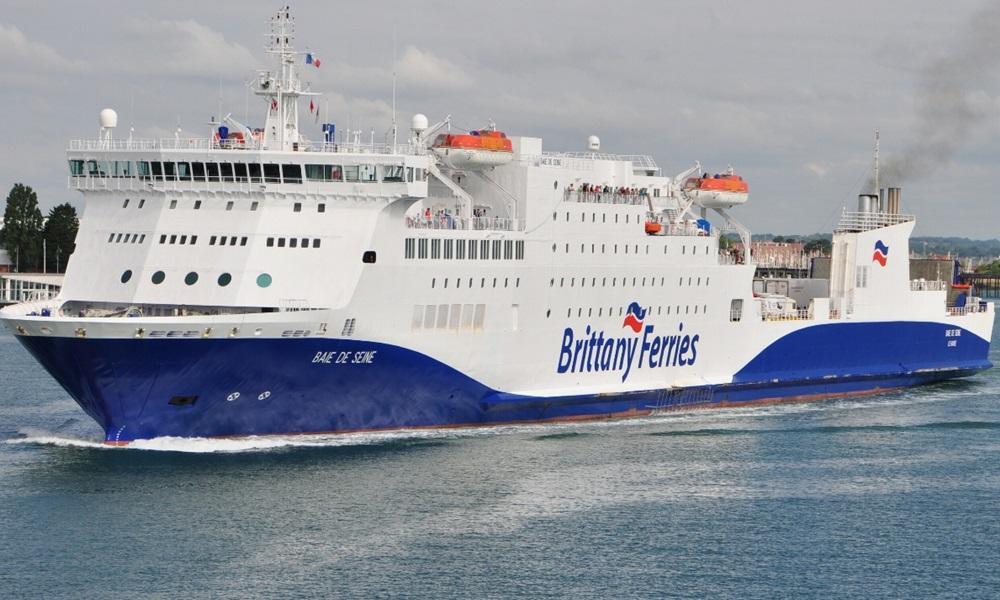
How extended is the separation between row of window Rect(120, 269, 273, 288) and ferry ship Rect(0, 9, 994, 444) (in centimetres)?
5

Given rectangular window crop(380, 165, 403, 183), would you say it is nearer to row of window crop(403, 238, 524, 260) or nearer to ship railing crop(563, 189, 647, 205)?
row of window crop(403, 238, 524, 260)

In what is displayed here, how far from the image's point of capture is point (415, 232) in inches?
1216

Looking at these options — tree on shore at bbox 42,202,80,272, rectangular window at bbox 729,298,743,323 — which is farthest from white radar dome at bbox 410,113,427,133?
tree on shore at bbox 42,202,80,272

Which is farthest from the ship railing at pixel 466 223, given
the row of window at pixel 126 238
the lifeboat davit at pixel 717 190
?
the lifeboat davit at pixel 717 190

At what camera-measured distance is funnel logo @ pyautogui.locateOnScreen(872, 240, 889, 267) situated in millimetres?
44344

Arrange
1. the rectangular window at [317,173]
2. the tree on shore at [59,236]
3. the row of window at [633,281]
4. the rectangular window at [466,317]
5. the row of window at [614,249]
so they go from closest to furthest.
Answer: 1. the rectangular window at [317,173]
2. the rectangular window at [466,317]
3. the row of window at [633,281]
4. the row of window at [614,249]
5. the tree on shore at [59,236]

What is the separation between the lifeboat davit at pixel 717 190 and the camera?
4016 centimetres

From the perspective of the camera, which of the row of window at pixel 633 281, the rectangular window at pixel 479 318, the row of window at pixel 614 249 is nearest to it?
the rectangular window at pixel 479 318

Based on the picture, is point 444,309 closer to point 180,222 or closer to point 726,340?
point 180,222

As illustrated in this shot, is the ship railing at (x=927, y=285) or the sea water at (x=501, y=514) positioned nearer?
the sea water at (x=501, y=514)

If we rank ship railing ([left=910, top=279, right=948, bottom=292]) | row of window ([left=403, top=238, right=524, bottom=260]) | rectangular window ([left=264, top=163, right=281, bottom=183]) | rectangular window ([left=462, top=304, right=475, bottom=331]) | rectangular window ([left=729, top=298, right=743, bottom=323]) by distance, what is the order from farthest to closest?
ship railing ([left=910, top=279, right=948, bottom=292]) → rectangular window ([left=729, top=298, right=743, bottom=323]) → rectangular window ([left=462, top=304, right=475, bottom=331]) → row of window ([left=403, top=238, right=524, bottom=260]) → rectangular window ([left=264, top=163, right=281, bottom=183])

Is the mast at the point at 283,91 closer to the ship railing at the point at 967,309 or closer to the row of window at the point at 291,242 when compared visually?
the row of window at the point at 291,242

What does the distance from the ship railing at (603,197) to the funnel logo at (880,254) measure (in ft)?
34.7

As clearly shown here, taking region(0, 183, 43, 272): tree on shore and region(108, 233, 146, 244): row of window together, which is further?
region(0, 183, 43, 272): tree on shore
